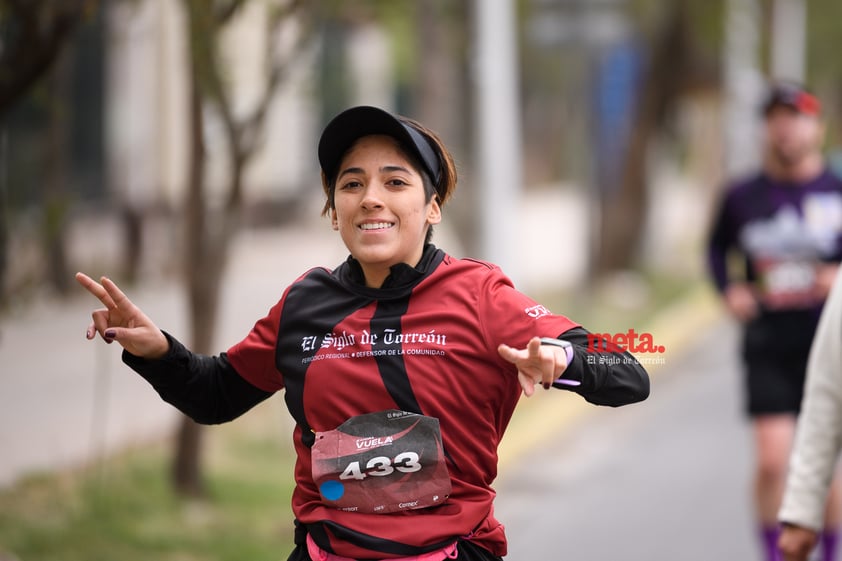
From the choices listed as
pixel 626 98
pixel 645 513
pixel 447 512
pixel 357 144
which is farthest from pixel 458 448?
pixel 626 98

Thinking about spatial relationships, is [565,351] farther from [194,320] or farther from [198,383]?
[194,320]

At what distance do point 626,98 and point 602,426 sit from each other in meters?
6.95

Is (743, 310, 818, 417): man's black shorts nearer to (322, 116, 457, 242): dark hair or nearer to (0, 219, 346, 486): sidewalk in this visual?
(322, 116, 457, 242): dark hair

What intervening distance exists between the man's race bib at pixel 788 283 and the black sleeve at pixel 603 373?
3492 mm

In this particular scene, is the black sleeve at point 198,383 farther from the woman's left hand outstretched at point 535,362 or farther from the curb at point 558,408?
the curb at point 558,408

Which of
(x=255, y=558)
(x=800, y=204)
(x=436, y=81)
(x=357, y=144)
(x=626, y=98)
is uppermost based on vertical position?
(x=626, y=98)

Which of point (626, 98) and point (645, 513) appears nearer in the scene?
point (645, 513)

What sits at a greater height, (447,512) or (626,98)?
(626,98)

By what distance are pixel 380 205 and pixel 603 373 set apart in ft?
1.98

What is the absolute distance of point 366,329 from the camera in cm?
313

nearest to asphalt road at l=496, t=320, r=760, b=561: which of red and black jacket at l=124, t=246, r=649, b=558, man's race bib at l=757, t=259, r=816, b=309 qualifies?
man's race bib at l=757, t=259, r=816, b=309

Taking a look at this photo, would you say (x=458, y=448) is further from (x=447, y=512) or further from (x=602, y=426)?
(x=602, y=426)

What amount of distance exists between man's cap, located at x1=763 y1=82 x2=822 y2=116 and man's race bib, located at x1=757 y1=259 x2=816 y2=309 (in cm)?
69

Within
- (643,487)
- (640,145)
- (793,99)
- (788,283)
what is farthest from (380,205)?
(640,145)
